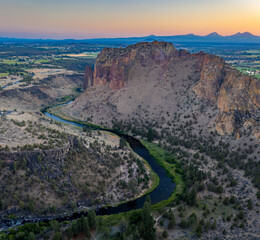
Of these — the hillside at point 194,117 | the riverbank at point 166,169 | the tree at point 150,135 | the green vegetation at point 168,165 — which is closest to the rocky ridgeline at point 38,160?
the riverbank at point 166,169

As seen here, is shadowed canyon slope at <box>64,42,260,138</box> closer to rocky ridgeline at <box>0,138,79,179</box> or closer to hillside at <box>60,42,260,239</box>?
hillside at <box>60,42,260,239</box>

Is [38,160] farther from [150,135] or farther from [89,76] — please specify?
[89,76]

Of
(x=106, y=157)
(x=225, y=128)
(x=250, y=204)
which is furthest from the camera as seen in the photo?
(x=225, y=128)

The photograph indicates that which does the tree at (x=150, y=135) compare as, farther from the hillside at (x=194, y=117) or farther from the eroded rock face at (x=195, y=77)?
the eroded rock face at (x=195, y=77)

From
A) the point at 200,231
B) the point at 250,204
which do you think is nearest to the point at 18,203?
the point at 200,231

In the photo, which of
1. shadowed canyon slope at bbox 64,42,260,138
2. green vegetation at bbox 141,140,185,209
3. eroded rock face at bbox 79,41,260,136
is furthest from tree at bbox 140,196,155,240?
shadowed canyon slope at bbox 64,42,260,138

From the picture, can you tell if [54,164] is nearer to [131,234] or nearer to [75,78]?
[131,234]

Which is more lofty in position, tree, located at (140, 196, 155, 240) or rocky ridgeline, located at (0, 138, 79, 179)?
rocky ridgeline, located at (0, 138, 79, 179)
